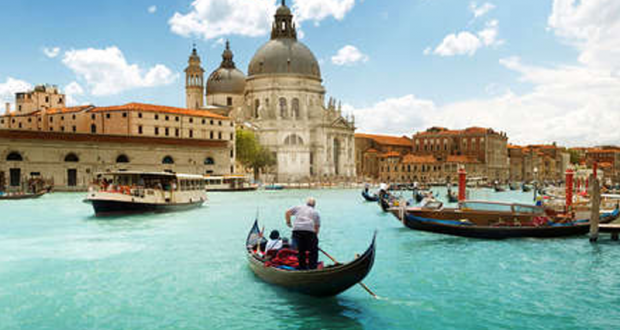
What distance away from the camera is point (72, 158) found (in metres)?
46.7

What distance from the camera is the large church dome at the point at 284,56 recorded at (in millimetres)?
77375

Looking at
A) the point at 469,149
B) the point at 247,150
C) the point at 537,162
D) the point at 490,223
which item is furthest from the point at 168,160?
the point at 537,162

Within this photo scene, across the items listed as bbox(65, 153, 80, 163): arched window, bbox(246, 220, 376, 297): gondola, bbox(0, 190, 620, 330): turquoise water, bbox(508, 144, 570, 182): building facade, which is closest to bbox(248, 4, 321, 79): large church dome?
bbox(65, 153, 80, 163): arched window

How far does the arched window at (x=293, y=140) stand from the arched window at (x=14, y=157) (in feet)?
120

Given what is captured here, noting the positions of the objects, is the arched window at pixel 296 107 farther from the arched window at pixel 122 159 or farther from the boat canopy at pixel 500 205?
the boat canopy at pixel 500 205

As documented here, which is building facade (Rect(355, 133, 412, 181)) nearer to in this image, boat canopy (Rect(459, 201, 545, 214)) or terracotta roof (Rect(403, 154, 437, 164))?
terracotta roof (Rect(403, 154, 437, 164))

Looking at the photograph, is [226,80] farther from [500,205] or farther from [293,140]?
[500,205]

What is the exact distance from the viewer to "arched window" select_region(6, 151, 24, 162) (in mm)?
43531

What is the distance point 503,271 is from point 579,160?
450 feet

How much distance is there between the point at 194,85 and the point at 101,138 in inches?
1414

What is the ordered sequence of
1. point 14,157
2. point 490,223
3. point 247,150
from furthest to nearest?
point 247,150 < point 14,157 < point 490,223

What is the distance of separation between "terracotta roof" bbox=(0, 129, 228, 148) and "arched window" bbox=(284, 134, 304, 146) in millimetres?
19890

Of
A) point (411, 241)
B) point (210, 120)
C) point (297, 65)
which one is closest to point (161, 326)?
point (411, 241)

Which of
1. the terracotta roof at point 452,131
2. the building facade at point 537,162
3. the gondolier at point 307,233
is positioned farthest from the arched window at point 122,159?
the building facade at point 537,162
